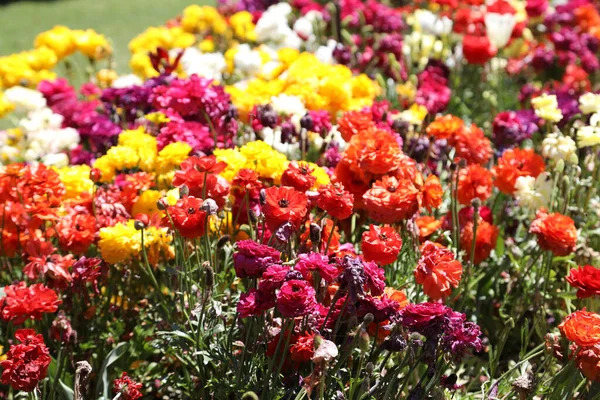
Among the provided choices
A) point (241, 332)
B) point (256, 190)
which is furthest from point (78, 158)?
point (241, 332)

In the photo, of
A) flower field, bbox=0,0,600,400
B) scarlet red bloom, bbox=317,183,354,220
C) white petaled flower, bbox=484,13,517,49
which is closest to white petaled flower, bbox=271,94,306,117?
flower field, bbox=0,0,600,400

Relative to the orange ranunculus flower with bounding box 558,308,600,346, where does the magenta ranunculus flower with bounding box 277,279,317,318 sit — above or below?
above

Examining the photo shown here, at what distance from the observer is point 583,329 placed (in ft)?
5.10

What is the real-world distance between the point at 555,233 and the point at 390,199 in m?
0.49

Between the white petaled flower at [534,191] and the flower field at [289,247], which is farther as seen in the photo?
the white petaled flower at [534,191]

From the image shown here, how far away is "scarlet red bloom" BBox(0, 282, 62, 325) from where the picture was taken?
184 centimetres

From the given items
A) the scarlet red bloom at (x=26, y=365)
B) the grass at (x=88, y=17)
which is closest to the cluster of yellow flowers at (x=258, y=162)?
the scarlet red bloom at (x=26, y=365)

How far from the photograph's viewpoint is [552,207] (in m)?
2.52

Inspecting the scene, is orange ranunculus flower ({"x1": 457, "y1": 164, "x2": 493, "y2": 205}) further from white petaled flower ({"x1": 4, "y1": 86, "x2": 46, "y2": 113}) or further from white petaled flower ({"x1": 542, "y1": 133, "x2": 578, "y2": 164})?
white petaled flower ({"x1": 4, "y1": 86, "x2": 46, "y2": 113})

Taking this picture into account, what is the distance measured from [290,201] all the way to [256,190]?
407mm

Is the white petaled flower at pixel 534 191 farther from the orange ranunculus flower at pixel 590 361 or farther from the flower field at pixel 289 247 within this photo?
the orange ranunculus flower at pixel 590 361

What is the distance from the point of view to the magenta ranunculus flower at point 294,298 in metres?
1.43

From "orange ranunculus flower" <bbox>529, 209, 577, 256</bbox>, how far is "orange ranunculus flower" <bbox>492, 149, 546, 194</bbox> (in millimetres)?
364

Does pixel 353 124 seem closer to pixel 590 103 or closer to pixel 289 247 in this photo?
pixel 289 247
